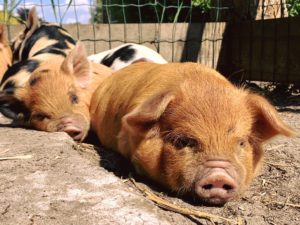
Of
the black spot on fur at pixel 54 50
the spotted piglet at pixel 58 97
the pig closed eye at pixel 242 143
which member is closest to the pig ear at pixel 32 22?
the black spot on fur at pixel 54 50

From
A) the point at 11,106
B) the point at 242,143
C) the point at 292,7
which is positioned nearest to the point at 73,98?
the point at 11,106

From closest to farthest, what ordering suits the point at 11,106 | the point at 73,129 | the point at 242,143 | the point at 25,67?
the point at 242,143
the point at 73,129
the point at 11,106
the point at 25,67

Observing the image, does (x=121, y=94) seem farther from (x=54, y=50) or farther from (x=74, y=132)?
(x=54, y=50)

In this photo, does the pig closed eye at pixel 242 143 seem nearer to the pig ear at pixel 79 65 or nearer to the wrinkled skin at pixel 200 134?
the wrinkled skin at pixel 200 134

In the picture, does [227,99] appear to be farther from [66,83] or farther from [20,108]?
[20,108]

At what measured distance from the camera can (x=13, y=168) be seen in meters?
2.49

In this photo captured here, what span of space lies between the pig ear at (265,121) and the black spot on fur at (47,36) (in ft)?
9.65

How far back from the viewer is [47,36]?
5234 millimetres

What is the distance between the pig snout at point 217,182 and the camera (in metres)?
2.13

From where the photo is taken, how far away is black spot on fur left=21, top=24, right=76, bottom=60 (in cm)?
510

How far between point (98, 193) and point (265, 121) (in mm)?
907

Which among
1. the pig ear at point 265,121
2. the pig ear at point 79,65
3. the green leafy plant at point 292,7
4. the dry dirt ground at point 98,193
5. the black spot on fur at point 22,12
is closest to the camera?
the dry dirt ground at point 98,193

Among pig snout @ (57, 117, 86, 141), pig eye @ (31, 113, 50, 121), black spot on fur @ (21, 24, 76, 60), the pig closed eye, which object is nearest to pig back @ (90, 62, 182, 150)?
pig snout @ (57, 117, 86, 141)

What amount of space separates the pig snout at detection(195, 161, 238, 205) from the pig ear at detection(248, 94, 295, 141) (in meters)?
0.38
